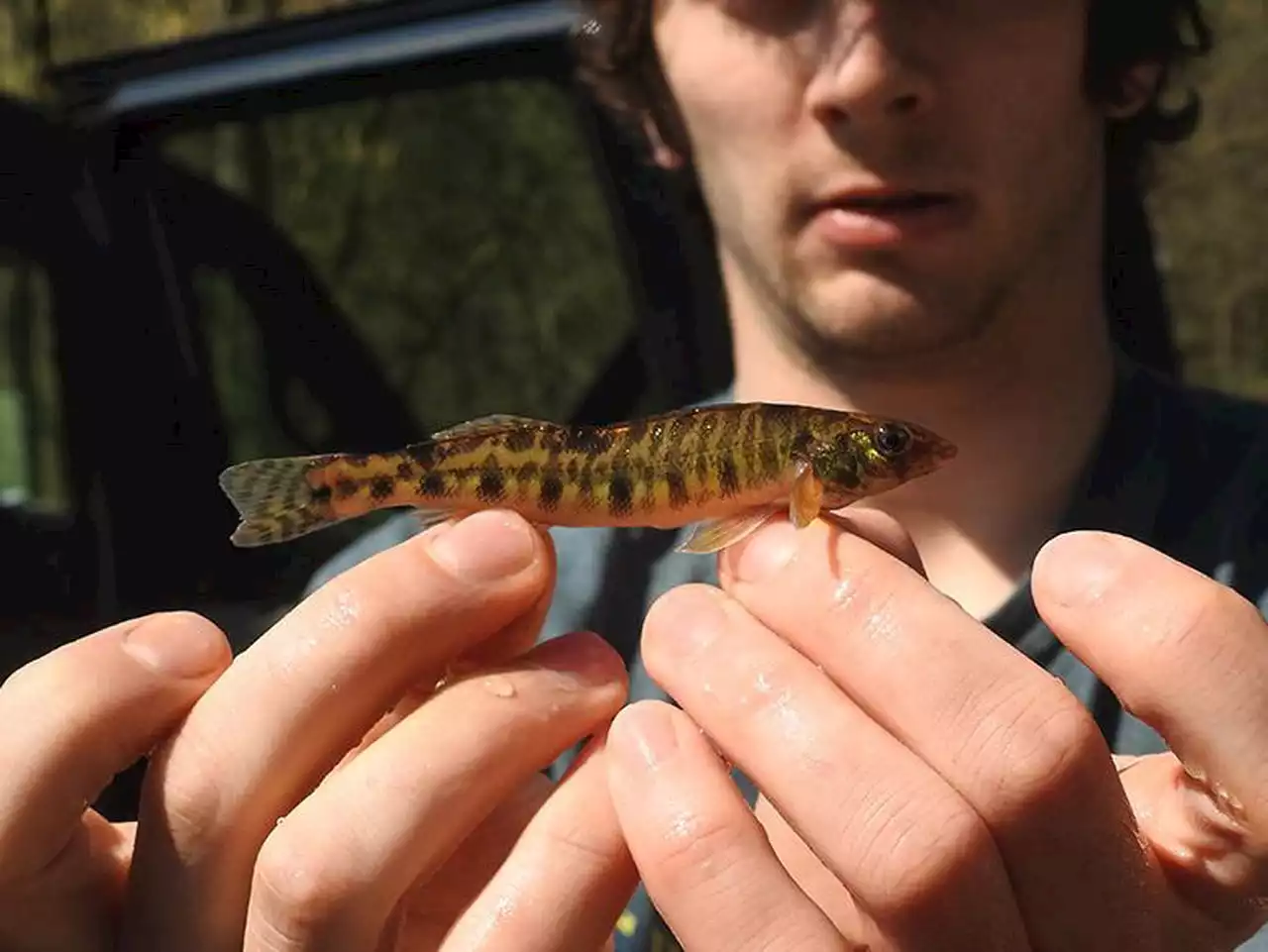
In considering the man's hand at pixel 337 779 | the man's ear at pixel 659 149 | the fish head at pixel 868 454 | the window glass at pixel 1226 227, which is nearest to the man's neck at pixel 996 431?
the fish head at pixel 868 454

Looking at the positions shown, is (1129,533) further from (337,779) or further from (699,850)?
(337,779)

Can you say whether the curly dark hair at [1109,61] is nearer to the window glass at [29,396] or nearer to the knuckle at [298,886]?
the window glass at [29,396]

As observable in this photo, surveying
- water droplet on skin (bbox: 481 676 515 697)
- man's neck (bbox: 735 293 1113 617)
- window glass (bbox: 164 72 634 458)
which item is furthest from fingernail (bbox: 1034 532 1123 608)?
window glass (bbox: 164 72 634 458)

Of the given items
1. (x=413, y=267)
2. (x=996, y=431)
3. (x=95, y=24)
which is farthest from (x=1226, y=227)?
(x=996, y=431)

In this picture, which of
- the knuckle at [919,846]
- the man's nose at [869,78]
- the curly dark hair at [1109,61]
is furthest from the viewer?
the curly dark hair at [1109,61]

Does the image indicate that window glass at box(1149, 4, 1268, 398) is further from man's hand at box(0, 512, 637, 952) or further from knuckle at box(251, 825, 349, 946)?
knuckle at box(251, 825, 349, 946)

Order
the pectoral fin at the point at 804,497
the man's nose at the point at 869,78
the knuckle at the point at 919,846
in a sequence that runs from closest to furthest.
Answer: the knuckle at the point at 919,846, the pectoral fin at the point at 804,497, the man's nose at the point at 869,78

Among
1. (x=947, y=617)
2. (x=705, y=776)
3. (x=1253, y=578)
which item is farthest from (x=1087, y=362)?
(x=705, y=776)
